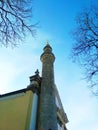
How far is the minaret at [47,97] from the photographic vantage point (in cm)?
1525

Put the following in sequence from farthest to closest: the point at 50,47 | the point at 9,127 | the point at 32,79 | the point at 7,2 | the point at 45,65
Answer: the point at 50,47 < the point at 45,65 < the point at 32,79 < the point at 9,127 < the point at 7,2

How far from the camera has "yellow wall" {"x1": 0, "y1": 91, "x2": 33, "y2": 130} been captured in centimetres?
1502

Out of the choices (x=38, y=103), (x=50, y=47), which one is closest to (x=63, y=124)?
(x=38, y=103)

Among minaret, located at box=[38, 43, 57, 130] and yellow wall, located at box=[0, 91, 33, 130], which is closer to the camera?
yellow wall, located at box=[0, 91, 33, 130]

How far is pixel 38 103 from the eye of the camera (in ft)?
55.9

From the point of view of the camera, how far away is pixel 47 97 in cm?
1708

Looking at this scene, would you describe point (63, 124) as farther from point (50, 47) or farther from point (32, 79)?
point (50, 47)

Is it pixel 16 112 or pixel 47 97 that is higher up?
pixel 47 97

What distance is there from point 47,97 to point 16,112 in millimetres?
2907

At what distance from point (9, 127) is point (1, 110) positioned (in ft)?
A: 7.36

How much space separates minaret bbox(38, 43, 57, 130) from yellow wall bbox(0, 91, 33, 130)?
1.07 m

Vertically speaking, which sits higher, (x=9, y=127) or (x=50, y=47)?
(x=50, y=47)

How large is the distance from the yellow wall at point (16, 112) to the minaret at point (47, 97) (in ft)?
3.52

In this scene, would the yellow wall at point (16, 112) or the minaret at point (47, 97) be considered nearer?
the yellow wall at point (16, 112)
